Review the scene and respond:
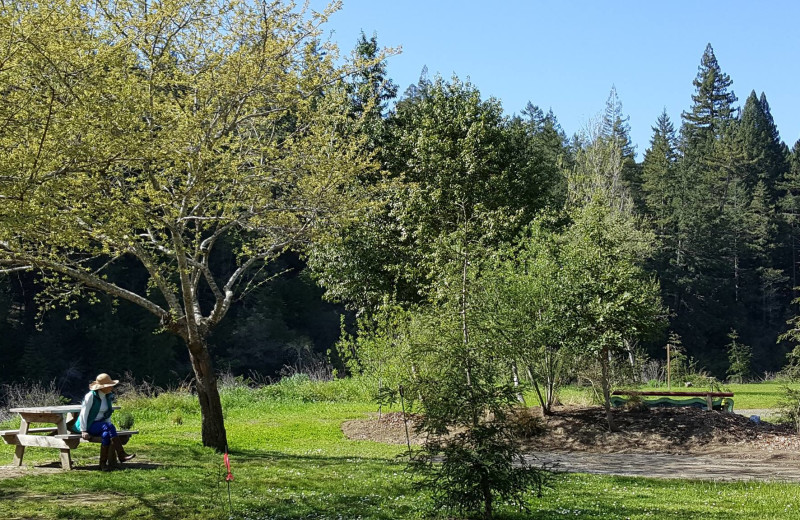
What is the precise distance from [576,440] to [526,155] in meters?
10.2

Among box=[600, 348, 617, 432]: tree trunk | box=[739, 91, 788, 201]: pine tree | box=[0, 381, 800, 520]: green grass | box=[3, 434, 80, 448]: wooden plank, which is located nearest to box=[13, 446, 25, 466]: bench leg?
box=[3, 434, 80, 448]: wooden plank

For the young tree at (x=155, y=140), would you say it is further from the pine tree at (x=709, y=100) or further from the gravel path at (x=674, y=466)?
the pine tree at (x=709, y=100)

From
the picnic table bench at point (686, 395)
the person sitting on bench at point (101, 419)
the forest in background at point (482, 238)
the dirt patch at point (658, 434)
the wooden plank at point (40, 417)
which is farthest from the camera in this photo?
the forest in background at point (482, 238)

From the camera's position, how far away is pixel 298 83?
40.0ft

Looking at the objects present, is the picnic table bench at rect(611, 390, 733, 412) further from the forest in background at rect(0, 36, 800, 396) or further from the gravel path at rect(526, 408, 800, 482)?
the gravel path at rect(526, 408, 800, 482)

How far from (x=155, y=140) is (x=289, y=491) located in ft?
14.0

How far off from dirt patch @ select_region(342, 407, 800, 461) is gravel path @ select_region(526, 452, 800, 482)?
1.95 feet

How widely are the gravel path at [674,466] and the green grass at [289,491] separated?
1.05 metres

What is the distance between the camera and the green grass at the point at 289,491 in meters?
7.93

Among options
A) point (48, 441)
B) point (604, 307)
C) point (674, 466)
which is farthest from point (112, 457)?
point (604, 307)

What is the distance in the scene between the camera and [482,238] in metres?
18.4

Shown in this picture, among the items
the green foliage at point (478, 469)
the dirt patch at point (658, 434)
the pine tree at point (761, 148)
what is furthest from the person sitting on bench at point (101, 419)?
the pine tree at point (761, 148)

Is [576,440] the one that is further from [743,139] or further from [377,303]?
[743,139]

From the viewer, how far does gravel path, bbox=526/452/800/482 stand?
11.8 meters
